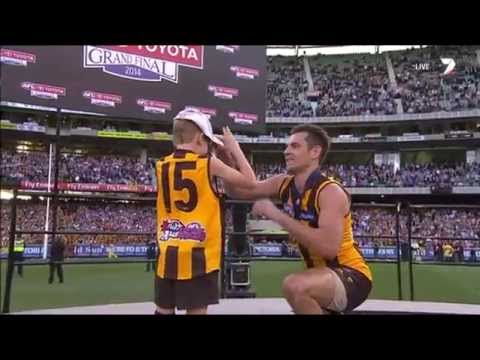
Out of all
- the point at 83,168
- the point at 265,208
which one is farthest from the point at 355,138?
the point at 265,208

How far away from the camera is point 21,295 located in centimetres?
715

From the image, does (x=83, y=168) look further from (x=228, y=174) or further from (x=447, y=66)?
(x=228, y=174)

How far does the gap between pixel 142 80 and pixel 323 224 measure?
678 cm

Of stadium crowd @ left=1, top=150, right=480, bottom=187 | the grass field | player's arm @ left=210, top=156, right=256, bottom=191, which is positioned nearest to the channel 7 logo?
stadium crowd @ left=1, top=150, right=480, bottom=187

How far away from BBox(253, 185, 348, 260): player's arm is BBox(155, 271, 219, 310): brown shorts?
51 cm

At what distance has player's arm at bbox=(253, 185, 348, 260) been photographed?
8.50 ft

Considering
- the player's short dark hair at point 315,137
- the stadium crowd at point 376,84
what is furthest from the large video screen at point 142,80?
the stadium crowd at point 376,84

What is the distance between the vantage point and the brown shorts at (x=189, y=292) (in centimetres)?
284

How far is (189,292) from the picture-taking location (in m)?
2.84

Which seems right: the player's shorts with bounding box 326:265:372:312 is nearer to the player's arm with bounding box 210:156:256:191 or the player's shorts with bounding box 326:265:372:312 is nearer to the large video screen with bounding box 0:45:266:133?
the player's arm with bounding box 210:156:256:191

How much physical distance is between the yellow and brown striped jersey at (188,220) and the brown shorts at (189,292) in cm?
4

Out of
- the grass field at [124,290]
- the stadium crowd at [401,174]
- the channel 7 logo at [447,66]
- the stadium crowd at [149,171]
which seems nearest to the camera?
the grass field at [124,290]

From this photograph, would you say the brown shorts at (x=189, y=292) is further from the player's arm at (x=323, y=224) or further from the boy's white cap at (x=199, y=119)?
the boy's white cap at (x=199, y=119)

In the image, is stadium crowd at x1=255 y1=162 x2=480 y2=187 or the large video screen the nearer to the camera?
the large video screen
